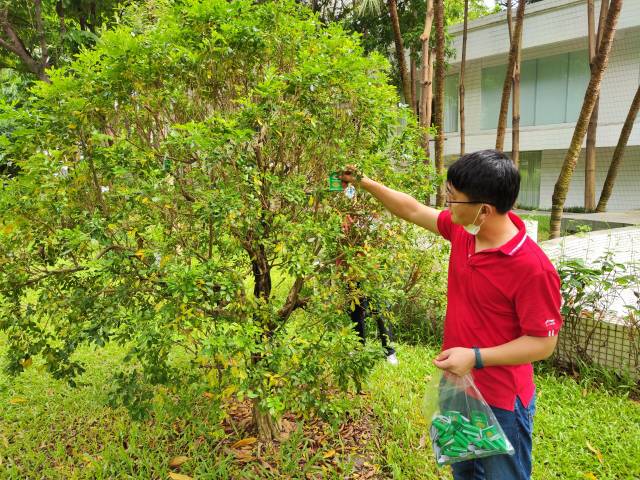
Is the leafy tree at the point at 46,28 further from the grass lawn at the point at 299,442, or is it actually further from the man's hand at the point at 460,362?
the man's hand at the point at 460,362

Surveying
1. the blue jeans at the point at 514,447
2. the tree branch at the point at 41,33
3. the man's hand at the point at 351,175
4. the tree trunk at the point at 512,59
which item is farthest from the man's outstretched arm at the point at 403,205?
the tree branch at the point at 41,33

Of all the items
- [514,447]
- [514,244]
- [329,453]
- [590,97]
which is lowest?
[329,453]

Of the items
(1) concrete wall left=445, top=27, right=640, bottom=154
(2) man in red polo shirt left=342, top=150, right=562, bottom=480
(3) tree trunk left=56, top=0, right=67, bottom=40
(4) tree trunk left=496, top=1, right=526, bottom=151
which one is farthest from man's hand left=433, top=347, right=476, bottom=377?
(1) concrete wall left=445, top=27, right=640, bottom=154

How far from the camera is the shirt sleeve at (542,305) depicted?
1436 millimetres

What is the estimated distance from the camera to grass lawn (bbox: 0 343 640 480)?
8.29 ft

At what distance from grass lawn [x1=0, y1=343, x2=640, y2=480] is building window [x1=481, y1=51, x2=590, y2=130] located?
11784 millimetres

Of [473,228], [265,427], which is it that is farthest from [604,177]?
[473,228]

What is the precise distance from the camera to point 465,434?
1.60m

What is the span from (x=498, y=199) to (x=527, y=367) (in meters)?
0.66

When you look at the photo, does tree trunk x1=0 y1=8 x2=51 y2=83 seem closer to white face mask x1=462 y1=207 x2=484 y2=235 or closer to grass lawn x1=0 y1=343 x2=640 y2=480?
grass lawn x1=0 y1=343 x2=640 y2=480

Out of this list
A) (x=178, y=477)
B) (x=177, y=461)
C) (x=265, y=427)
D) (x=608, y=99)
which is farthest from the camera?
(x=608, y=99)

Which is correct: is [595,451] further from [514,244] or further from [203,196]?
[203,196]

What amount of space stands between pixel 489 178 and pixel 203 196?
1168 mm

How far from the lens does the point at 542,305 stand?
144cm
